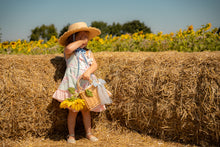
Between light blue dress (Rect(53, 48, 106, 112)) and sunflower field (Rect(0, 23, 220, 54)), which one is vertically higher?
sunflower field (Rect(0, 23, 220, 54))

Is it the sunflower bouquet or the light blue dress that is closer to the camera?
the sunflower bouquet

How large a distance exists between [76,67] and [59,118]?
2.69 ft

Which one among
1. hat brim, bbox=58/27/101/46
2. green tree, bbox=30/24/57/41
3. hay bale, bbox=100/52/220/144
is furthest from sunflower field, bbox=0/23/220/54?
green tree, bbox=30/24/57/41

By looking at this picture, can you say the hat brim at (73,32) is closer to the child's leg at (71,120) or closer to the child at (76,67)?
the child at (76,67)

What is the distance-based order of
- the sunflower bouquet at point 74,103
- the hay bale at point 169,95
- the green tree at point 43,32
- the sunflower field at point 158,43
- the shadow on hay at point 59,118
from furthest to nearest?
the green tree at point 43,32, the sunflower field at point 158,43, the shadow on hay at point 59,118, the sunflower bouquet at point 74,103, the hay bale at point 169,95

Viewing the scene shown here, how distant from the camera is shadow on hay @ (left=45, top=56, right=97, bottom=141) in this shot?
296 cm

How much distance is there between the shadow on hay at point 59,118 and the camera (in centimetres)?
296

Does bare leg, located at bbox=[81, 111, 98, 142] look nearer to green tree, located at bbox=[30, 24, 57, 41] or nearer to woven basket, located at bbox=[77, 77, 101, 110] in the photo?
woven basket, located at bbox=[77, 77, 101, 110]

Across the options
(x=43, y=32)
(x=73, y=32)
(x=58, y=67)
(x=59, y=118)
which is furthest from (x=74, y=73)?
(x=43, y=32)

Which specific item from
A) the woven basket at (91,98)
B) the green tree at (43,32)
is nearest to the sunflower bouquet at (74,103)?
the woven basket at (91,98)

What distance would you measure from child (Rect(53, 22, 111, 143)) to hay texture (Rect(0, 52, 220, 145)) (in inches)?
7.9

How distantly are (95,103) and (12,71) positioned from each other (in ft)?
4.25

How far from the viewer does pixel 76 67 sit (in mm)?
2926

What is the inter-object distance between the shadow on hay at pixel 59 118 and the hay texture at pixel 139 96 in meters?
0.01
